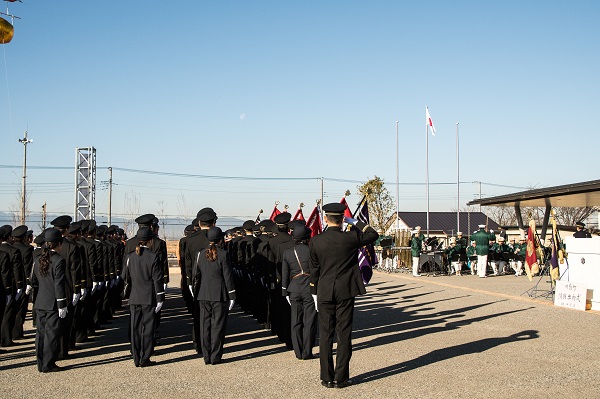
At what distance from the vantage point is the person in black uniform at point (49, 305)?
28.8ft

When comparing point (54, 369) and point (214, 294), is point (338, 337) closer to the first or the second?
point (214, 294)

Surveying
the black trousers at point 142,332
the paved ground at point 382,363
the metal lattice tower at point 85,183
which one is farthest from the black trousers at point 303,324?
the metal lattice tower at point 85,183

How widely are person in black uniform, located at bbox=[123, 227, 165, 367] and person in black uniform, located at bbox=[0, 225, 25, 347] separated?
2.16m

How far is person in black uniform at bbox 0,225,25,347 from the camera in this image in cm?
1032

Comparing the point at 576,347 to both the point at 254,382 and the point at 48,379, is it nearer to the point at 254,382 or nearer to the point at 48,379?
the point at 254,382

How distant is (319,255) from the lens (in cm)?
816

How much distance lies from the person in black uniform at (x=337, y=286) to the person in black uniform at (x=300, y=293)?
1399 millimetres

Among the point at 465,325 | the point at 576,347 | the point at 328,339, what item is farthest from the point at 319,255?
the point at 465,325

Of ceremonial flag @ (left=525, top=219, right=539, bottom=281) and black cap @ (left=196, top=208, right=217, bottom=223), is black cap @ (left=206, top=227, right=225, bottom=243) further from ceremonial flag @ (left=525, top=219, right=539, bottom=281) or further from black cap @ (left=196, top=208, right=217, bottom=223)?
ceremonial flag @ (left=525, top=219, right=539, bottom=281)

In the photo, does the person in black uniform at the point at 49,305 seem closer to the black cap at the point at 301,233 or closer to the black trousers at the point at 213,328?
the black trousers at the point at 213,328

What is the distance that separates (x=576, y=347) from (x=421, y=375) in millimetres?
3417

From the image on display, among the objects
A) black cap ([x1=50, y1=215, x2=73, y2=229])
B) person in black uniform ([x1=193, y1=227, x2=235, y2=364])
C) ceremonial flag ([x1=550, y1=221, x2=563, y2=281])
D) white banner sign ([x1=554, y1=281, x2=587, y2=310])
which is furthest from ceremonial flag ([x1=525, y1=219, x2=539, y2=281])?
black cap ([x1=50, y1=215, x2=73, y2=229])

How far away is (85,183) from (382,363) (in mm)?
21446

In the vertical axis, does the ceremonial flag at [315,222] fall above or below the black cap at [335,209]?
below
